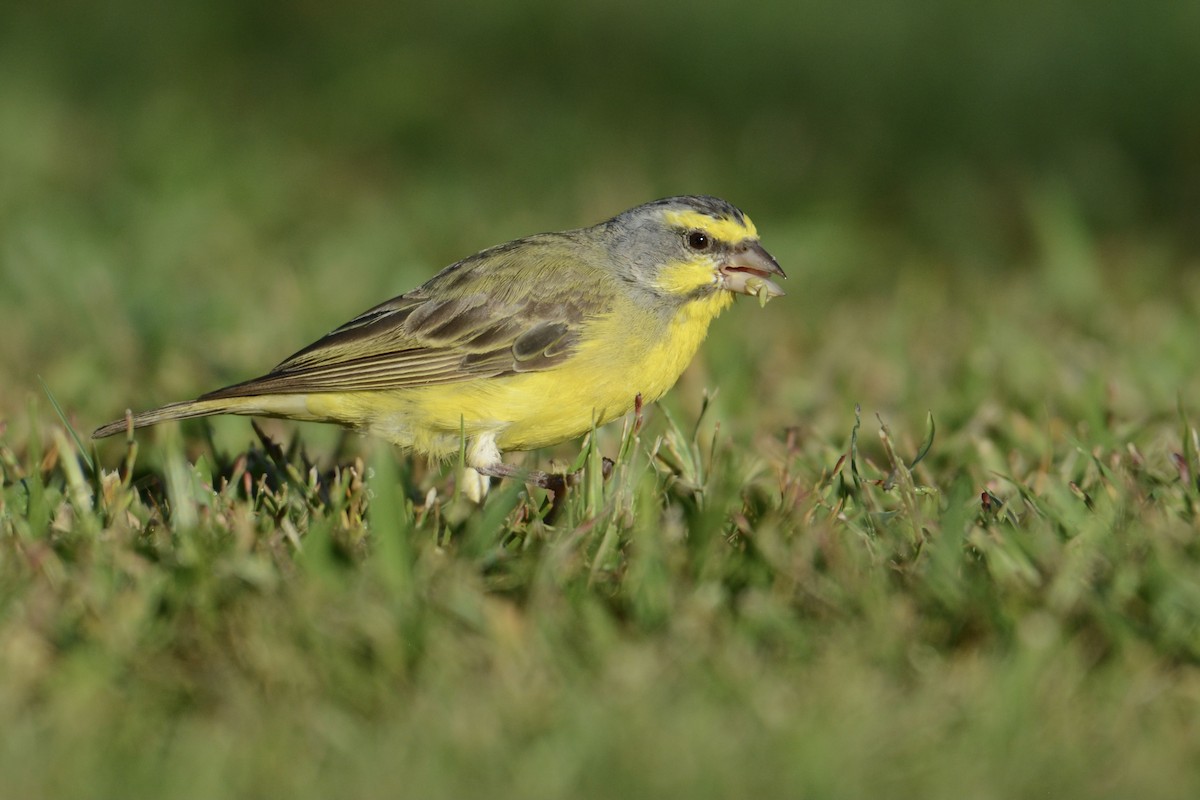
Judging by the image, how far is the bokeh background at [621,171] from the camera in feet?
20.9

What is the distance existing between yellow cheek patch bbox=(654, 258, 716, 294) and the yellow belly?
6cm

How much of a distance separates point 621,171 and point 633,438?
485cm

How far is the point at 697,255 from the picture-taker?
16.0 ft

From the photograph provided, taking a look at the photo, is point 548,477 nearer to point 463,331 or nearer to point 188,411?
point 463,331

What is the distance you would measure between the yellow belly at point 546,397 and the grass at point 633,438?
16cm

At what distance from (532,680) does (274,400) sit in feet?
5.95

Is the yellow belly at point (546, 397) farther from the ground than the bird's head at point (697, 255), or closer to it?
closer to it

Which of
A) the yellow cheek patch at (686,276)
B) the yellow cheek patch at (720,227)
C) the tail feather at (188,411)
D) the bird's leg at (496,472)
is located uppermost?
the yellow cheek patch at (720,227)

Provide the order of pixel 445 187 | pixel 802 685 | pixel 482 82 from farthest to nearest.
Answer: pixel 482 82 → pixel 445 187 → pixel 802 685

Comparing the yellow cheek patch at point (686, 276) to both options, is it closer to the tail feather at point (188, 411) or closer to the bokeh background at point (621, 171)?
the bokeh background at point (621, 171)

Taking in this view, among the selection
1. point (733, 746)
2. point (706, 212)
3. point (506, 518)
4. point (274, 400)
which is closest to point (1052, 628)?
point (733, 746)

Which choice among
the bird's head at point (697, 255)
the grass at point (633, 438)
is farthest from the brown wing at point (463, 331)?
the grass at point (633, 438)

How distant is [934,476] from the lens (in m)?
4.84

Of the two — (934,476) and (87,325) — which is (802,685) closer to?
(934,476)
